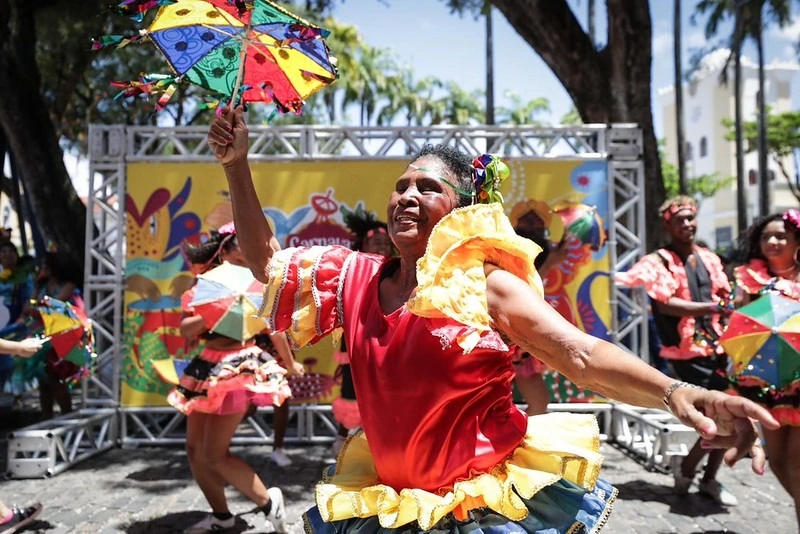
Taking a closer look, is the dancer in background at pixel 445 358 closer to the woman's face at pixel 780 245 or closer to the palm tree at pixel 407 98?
the woman's face at pixel 780 245

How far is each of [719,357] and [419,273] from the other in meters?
4.29

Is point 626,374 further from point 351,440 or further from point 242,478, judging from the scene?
point 242,478

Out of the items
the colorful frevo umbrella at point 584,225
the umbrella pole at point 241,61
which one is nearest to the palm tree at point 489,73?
the colorful frevo umbrella at point 584,225

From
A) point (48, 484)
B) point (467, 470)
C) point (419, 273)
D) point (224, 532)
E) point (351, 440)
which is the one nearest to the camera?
point (419, 273)

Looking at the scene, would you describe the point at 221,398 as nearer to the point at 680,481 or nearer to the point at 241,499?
the point at 241,499

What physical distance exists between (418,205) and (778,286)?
124 inches

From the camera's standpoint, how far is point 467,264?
1785mm

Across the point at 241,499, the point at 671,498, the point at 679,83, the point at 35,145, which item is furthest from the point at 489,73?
the point at 241,499

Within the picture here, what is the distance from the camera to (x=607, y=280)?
7.58 m

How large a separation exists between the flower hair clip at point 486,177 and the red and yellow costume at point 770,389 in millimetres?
2505

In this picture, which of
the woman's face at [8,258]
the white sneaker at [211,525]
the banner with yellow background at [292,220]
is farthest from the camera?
the woman's face at [8,258]

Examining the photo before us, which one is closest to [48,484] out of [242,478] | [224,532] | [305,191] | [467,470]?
[224,532]

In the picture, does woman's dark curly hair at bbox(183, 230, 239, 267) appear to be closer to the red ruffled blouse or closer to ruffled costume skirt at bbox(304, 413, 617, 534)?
the red ruffled blouse

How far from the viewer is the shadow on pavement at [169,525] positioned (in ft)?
15.9
